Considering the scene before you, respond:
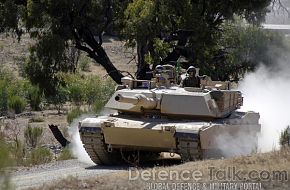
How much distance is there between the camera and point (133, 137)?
13.5 meters

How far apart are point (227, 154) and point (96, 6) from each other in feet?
29.6

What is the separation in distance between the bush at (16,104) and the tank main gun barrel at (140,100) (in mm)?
14959

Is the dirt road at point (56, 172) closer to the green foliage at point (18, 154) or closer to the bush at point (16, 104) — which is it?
the green foliage at point (18, 154)

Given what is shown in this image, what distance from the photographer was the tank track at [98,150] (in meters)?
13.8

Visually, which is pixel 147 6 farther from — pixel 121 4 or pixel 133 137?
pixel 133 137

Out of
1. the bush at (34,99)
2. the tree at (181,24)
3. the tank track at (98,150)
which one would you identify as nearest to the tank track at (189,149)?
the tank track at (98,150)

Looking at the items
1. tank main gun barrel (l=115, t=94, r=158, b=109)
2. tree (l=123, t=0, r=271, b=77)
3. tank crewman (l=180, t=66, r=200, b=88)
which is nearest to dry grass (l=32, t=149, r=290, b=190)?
tank main gun barrel (l=115, t=94, r=158, b=109)

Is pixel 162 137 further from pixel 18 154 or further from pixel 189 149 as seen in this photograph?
pixel 18 154

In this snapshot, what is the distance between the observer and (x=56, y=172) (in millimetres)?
13211

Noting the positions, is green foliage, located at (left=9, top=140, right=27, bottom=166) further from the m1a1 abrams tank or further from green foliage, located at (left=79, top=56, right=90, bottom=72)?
green foliage, located at (left=79, top=56, right=90, bottom=72)

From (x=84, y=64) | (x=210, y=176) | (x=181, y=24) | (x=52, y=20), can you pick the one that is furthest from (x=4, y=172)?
(x=84, y=64)

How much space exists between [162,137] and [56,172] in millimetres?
2007

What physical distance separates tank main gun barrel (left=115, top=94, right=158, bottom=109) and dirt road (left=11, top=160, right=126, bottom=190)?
4.13ft

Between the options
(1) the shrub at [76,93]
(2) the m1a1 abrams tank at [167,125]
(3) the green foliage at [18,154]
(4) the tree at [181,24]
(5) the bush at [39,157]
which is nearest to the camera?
(2) the m1a1 abrams tank at [167,125]
